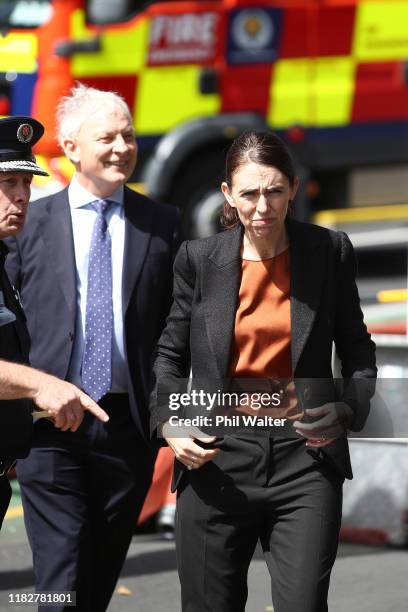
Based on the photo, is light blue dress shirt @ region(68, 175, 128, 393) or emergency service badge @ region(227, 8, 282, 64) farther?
emergency service badge @ region(227, 8, 282, 64)

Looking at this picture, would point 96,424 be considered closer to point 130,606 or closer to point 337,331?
point 337,331

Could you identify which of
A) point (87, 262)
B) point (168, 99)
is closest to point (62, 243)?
point (87, 262)

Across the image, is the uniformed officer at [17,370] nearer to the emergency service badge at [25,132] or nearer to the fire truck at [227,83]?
the emergency service badge at [25,132]

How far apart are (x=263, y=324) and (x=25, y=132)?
2.77ft

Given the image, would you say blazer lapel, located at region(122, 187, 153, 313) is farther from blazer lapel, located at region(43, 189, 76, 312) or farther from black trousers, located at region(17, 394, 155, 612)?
black trousers, located at region(17, 394, 155, 612)

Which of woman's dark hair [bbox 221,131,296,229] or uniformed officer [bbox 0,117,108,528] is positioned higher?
woman's dark hair [bbox 221,131,296,229]

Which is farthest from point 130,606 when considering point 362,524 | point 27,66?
point 27,66

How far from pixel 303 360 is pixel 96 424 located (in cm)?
83

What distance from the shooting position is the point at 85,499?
405 cm

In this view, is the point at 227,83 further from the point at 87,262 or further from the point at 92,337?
the point at 92,337

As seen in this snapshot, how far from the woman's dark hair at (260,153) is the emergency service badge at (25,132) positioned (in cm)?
58

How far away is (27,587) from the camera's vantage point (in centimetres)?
537

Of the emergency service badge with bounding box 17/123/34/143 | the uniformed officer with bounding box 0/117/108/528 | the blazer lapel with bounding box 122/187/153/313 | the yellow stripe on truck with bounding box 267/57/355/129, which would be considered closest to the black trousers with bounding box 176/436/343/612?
the uniformed officer with bounding box 0/117/108/528

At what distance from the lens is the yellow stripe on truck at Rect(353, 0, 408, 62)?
10.3m
